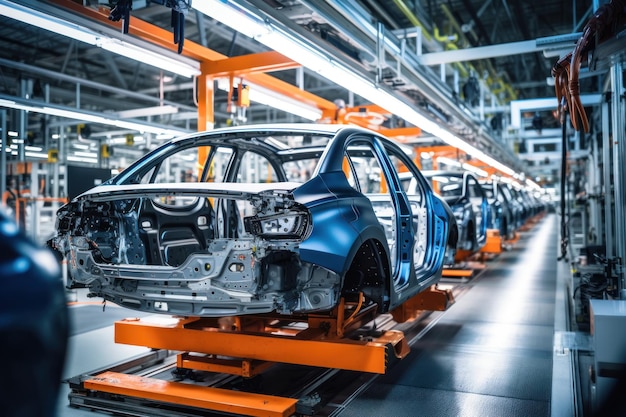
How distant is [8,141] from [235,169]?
4.66 metres

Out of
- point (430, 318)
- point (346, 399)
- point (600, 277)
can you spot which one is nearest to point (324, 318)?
point (346, 399)

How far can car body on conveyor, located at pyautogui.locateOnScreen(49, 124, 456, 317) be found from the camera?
2893 mm

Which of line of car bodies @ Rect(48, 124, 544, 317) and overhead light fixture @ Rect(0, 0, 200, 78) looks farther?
overhead light fixture @ Rect(0, 0, 200, 78)

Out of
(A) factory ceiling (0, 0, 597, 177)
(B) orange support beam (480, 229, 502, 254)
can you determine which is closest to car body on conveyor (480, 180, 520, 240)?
(B) orange support beam (480, 229, 502, 254)

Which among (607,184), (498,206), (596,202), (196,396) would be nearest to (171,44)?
(196,396)

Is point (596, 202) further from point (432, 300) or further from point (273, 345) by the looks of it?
point (273, 345)

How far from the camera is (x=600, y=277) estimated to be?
5.57 m

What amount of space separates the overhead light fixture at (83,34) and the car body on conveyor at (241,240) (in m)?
Answer: 1.55

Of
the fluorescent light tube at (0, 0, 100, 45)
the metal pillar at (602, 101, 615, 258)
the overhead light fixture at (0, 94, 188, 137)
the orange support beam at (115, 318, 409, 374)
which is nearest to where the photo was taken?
the orange support beam at (115, 318, 409, 374)

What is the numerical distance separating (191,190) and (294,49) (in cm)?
202

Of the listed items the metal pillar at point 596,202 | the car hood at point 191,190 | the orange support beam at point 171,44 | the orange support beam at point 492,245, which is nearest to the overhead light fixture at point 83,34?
the orange support beam at point 171,44

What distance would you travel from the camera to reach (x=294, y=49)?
452 cm

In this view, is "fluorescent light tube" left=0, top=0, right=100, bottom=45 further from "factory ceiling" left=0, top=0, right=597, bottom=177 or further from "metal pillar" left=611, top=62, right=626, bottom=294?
"metal pillar" left=611, top=62, right=626, bottom=294

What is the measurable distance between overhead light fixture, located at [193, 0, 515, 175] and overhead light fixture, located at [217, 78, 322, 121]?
1.71m
